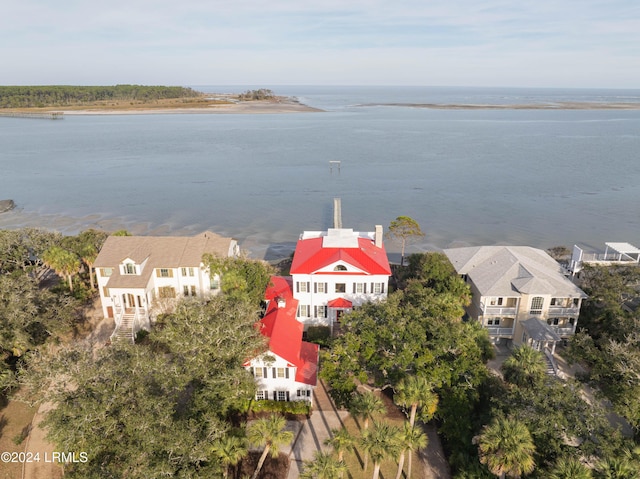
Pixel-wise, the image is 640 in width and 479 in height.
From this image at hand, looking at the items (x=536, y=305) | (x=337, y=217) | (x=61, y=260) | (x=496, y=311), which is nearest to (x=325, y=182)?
(x=337, y=217)

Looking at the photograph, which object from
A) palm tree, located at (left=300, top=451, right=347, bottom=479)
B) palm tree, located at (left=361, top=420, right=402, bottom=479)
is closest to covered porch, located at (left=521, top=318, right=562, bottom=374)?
palm tree, located at (left=361, top=420, right=402, bottom=479)

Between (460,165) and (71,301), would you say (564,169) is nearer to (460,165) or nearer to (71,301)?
(460,165)

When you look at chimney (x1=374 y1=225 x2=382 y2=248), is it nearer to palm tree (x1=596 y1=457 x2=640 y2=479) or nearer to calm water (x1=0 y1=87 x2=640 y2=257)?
calm water (x1=0 y1=87 x2=640 y2=257)

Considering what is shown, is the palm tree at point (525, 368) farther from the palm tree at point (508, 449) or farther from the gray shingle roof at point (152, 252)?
the gray shingle roof at point (152, 252)

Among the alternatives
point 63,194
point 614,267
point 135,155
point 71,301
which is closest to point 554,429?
point 614,267

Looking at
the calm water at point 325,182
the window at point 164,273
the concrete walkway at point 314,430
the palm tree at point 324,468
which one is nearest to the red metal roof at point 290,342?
the concrete walkway at point 314,430

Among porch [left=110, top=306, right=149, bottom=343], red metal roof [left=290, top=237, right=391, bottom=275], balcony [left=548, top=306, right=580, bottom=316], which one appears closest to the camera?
porch [left=110, top=306, right=149, bottom=343]
